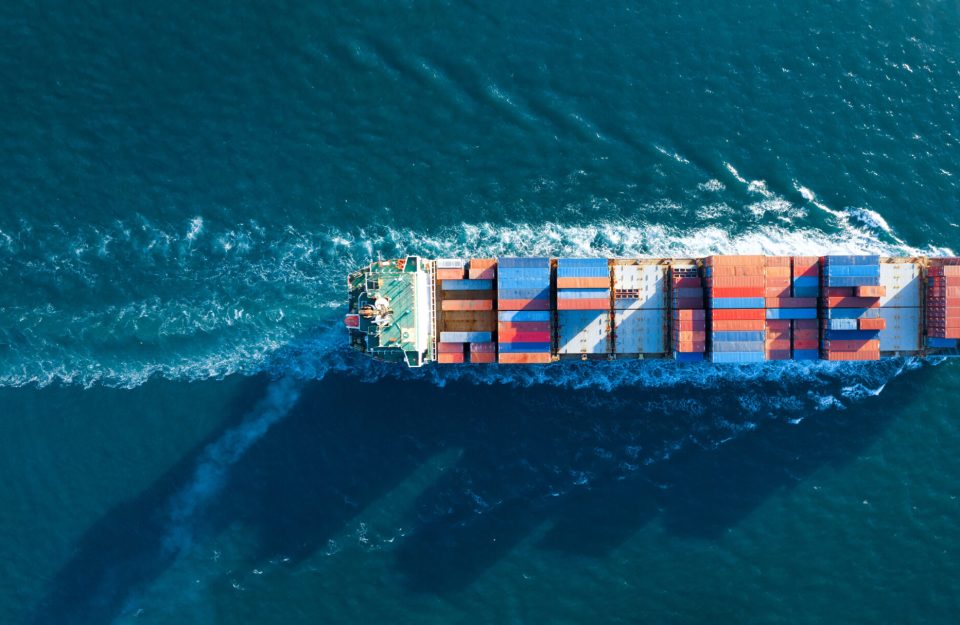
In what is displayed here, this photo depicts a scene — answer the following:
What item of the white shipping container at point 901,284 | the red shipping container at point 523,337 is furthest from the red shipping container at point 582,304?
the white shipping container at point 901,284

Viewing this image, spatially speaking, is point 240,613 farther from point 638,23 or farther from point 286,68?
point 638,23

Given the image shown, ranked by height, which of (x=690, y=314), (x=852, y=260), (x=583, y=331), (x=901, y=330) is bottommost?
(x=901, y=330)

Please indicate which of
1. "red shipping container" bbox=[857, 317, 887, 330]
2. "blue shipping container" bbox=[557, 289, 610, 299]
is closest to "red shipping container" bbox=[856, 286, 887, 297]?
"red shipping container" bbox=[857, 317, 887, 330]

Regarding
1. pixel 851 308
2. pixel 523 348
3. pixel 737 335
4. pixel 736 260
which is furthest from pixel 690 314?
pixel 523 348

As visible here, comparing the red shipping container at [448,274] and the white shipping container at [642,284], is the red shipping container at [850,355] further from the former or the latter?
the red shipping container at [448,274]

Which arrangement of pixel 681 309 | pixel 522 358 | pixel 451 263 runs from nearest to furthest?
pixel 522 358 < pixel 681 309 < pixel 451 263

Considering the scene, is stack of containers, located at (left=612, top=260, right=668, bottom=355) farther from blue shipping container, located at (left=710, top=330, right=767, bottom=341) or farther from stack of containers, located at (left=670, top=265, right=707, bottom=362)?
blue shipping container, located at (left=710, top=330, right=767, bottom=341)

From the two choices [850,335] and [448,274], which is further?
[448,274]

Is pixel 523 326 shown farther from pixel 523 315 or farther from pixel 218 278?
pixel 218 278

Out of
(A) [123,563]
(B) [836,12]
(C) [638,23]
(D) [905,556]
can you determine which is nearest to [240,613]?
(A) [123,563]
